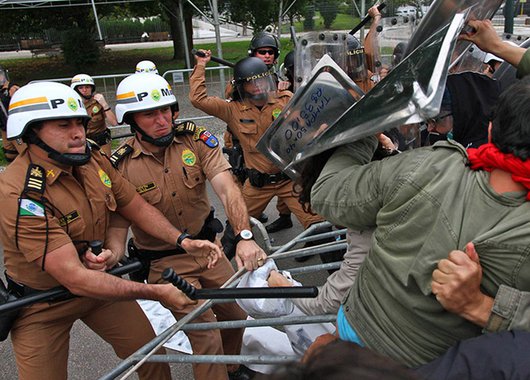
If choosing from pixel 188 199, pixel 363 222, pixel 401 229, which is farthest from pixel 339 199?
pixel 188 199

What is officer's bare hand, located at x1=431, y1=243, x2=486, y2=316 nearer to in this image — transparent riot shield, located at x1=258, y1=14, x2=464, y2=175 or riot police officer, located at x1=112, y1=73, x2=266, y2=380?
transparent riot shield, located at x1=258, y1=14, x2=464, y2=175

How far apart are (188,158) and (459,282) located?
2.15 metres

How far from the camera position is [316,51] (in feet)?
7.13

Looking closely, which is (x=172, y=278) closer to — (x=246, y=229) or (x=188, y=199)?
(x=246, y=229)

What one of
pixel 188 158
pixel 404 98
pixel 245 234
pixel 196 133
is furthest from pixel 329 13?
pixel 404 98

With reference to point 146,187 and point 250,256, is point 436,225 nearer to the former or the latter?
point 250,256

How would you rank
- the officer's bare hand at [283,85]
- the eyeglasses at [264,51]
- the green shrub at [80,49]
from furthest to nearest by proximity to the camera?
the green shrub at [80,49], the eyeglasses at [264,51], the officer's bare hand at [283,85]

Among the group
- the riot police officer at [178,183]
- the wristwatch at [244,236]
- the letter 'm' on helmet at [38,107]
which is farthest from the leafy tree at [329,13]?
the letter 'm' on helmet at [38,107]

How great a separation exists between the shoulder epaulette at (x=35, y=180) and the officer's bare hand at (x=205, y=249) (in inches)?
31.8

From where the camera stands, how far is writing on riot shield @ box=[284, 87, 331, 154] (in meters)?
1.71

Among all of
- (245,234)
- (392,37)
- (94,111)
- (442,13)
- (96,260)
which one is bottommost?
(94,111)

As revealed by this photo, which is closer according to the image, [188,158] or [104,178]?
[104,178]

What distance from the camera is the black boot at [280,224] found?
558cm

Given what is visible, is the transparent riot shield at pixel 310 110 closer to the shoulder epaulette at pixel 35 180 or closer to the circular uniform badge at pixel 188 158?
the shoulder epaulette at pixel 35 180
